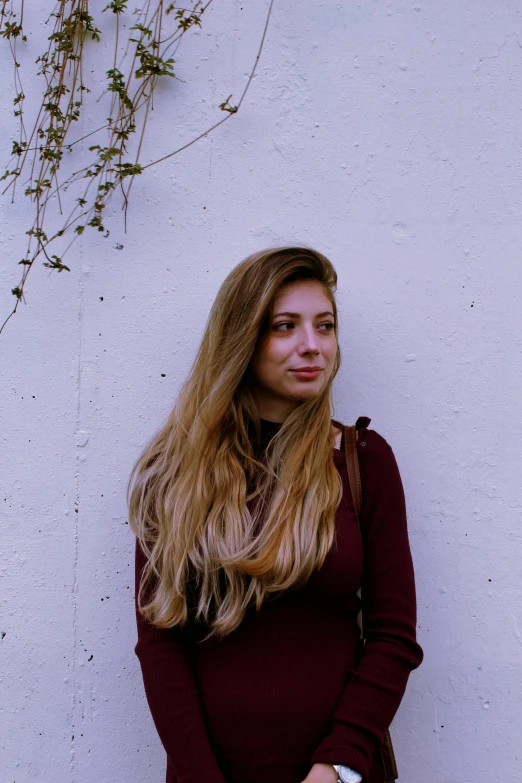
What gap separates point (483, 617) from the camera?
210cm

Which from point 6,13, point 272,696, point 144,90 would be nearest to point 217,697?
point 272,696

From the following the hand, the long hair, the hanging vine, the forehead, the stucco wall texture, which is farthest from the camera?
the hanging vine

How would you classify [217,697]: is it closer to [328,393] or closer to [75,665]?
[75,665]

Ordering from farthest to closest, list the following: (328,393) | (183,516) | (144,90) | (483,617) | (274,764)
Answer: (144,90) → (483,617) → (328,393) → (183,516) → (274,764)

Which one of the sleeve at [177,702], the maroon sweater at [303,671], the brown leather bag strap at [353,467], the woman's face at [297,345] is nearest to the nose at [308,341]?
the woman's face at [297,345]

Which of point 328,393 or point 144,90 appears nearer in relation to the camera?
point 328,393

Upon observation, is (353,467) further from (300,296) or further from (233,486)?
(300,296)

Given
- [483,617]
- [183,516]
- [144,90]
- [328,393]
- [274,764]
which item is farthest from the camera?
[144,90]

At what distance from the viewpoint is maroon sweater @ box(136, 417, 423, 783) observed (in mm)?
1646

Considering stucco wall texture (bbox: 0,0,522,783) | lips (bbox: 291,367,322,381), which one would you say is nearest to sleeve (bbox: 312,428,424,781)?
lips (bbox: 291,367,322,381)

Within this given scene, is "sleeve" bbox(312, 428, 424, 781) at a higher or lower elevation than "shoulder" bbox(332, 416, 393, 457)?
lower

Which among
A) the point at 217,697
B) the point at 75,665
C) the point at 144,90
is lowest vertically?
the point at 75,665

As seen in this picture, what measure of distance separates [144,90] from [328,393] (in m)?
1.21

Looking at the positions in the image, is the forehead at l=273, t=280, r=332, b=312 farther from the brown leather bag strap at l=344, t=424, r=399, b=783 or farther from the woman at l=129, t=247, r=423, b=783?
the brown leather bag strap at l=344, t=424, r=399, b=783
